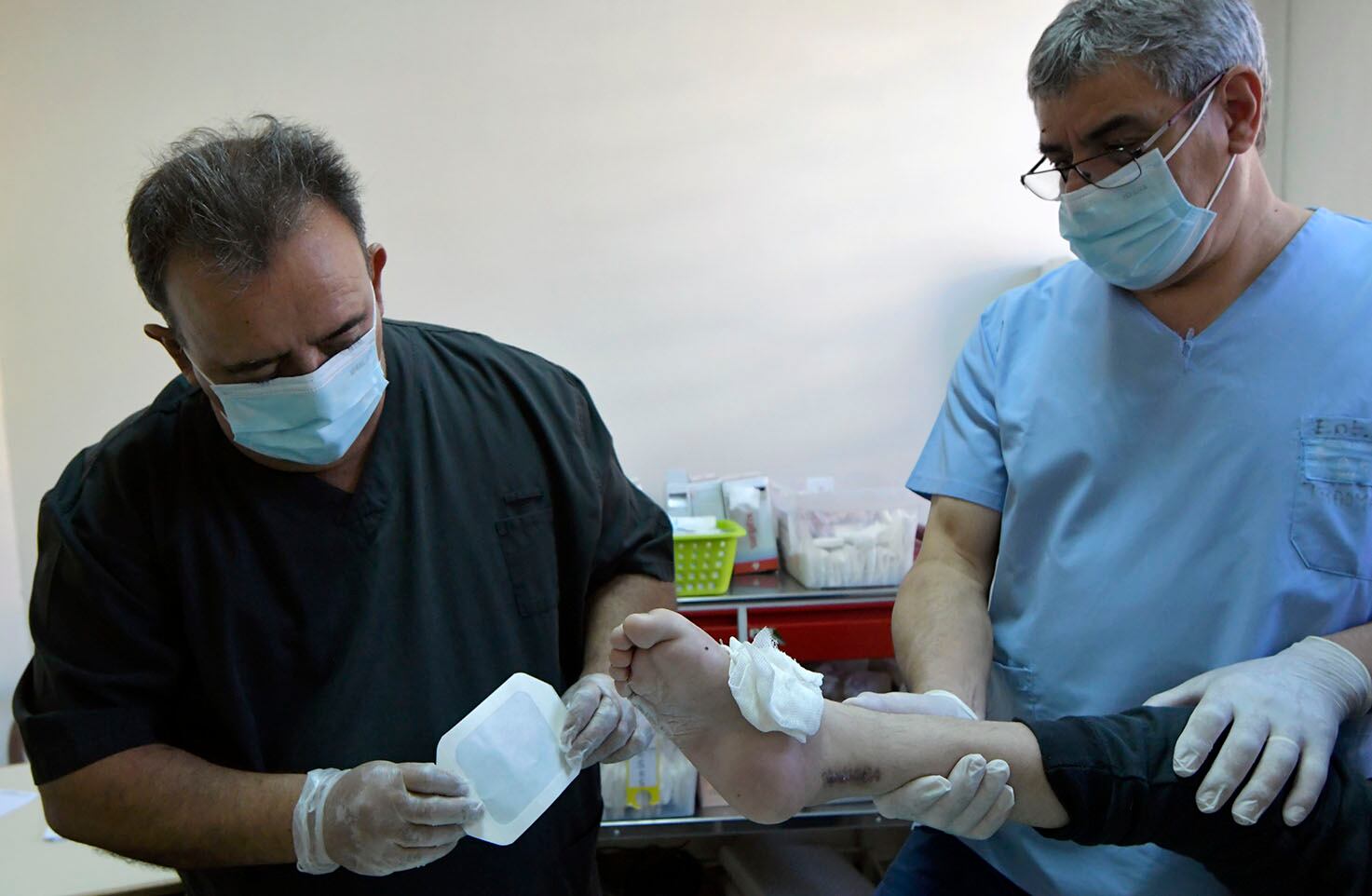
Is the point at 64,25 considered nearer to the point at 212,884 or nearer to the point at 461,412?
the point at 461,412

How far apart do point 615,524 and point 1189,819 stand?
77 cm

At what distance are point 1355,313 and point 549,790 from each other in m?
1.08

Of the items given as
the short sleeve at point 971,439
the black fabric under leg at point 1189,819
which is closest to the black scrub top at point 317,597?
the short sleeve at point 971,439

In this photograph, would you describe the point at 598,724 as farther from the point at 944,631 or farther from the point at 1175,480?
the point at 1175,480

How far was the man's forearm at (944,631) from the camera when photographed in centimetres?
117

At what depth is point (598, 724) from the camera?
1.12 metres

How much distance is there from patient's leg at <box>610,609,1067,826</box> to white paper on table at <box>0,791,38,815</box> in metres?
1.43

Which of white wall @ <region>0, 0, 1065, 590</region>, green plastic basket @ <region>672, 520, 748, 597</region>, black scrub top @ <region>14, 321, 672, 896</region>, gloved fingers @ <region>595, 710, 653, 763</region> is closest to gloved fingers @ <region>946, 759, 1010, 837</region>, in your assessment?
gloved fingers @ <region>595, 710, 653, 763</region>

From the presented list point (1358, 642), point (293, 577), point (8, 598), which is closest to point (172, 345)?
point (293, 577)

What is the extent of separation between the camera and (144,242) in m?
1.01

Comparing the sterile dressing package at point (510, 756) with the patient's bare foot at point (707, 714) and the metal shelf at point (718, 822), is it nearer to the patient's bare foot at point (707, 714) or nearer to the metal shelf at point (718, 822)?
the patient's bare foot at point (707, 714)

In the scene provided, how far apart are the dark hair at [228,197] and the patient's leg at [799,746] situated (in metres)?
0.57

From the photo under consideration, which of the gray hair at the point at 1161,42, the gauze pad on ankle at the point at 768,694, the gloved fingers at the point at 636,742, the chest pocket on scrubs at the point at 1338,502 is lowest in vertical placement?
the gloved fingers at the point at 636,742

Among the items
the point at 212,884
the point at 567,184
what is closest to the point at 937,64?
the point at 567,184
